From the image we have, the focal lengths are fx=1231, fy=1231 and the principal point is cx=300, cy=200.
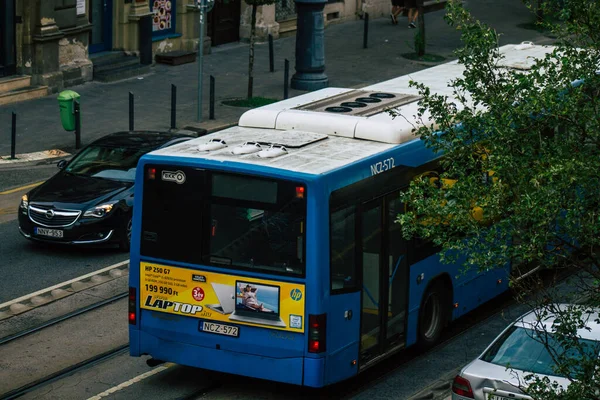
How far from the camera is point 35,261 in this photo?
55.6 ft

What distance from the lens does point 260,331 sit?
11.7 metres

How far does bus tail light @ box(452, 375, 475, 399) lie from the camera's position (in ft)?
34.9

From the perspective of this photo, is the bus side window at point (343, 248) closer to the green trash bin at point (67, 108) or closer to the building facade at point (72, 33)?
the green trash bin at point (67, 108)

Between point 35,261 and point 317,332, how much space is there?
667cm

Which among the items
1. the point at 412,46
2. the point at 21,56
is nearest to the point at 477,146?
the point at 21,56

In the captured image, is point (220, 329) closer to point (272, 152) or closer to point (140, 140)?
point (272, 152)

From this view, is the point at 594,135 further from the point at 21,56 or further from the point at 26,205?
the point at 21,56

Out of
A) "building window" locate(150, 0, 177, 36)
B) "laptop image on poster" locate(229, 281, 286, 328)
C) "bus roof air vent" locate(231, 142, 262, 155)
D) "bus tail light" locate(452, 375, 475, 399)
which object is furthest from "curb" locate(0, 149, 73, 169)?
"bus tail light" locate(452, 375, 475, 399)

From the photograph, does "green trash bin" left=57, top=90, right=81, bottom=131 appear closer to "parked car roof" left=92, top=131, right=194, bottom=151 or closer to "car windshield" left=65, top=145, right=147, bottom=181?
"parked car roof" left=92, top=131, right=194, bottom=151

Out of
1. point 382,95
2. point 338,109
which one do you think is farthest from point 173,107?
point 338,109

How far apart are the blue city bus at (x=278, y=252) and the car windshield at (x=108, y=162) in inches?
197

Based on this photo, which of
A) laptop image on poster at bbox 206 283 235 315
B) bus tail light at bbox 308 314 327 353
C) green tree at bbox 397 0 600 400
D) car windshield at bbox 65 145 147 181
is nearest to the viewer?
green tree at bbox 397 0 600 400

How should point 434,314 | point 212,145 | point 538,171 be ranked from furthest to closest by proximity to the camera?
point 434,314
point 212,145
point 538,171

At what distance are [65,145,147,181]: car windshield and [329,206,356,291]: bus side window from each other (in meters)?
A: 6.43
